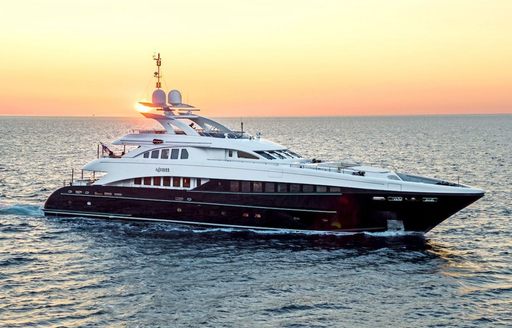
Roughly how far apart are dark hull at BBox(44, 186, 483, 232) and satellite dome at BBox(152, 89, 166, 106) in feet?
19.6

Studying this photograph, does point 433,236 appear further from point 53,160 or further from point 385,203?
point 53,160

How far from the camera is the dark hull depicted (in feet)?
105

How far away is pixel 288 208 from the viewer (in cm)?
3309

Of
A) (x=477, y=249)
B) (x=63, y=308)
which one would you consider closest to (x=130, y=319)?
(x=63, y=308)

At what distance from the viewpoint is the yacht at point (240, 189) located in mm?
32094

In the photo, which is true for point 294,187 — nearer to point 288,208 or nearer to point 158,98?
point 288,208

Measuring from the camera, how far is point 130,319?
21281 millimetres

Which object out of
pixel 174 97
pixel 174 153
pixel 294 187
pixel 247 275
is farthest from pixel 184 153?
pixel 247 275

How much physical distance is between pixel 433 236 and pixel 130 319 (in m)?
18.3

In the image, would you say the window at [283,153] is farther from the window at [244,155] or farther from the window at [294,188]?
the window at [294,188]

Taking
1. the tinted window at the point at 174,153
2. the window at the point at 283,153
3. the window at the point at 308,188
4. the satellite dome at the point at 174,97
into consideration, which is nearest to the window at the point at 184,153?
A: the tinted window at the point at 174,153

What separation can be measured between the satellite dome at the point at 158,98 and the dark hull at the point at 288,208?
597cm

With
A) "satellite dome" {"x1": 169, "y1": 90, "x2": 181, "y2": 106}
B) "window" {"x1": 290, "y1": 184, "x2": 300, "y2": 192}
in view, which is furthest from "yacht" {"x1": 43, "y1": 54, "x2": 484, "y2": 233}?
"satellite dome" {"x1": 169, "y1": 90, "x2": 181, "y2": 106}

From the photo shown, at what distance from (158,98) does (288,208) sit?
37.4ft
